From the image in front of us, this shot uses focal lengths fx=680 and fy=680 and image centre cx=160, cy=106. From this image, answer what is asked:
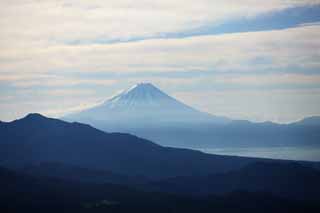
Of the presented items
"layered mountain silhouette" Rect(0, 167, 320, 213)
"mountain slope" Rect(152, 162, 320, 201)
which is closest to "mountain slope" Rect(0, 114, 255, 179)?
"mountain slope" Rect(152, 162, 320, 201)

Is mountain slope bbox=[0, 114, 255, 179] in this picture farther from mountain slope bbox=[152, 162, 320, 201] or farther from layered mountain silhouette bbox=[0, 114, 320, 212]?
mountain slope bbox=[152, 162, 320, 201]

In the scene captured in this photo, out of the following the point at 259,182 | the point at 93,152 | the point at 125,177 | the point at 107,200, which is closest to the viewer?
the point at 107,200

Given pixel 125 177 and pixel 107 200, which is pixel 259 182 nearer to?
pixel 125 177

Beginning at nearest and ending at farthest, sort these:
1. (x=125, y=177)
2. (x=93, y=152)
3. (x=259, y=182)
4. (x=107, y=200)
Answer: (x=107, y=200)
(x=259, y=182)
(x=125, y=177)
(x=93, y=152)

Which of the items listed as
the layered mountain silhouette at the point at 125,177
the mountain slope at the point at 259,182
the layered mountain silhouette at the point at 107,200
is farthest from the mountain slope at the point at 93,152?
the layered mountain silhouette at the point at 107,200

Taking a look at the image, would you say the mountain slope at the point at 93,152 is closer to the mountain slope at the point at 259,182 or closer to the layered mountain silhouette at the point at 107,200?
the mountain slope at the point at 259,182

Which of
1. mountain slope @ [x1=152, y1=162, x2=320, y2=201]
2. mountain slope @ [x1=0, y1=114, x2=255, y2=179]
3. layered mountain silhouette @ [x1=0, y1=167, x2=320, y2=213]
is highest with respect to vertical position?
mountain slope @ [x1=0, y1=114, x2=255, y2=179]

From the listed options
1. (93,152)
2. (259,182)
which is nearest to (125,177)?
(259,182)

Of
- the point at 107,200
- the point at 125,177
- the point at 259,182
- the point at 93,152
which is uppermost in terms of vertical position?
the point at 93,152

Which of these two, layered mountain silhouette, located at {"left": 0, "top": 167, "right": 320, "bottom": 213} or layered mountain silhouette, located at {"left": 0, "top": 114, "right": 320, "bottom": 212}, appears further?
layered mountain silhouette, located at {"left": 0, "top": 114, "right": 320, "bottom": 212}
